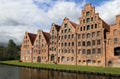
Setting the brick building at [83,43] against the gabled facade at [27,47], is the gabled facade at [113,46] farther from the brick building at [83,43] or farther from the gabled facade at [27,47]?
the gabled facade at [27,47]

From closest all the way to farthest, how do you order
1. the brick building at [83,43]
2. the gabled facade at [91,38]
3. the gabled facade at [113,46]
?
the gabled facade at [113,46] < the brick building at [83,43] < the gabled facade at [91,38]

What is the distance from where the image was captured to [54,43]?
7556 cm

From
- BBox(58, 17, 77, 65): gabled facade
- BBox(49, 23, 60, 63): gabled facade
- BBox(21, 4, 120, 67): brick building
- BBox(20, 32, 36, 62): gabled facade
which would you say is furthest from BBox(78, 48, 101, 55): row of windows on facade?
BBox(20, 32, 36, 62): gabled facade

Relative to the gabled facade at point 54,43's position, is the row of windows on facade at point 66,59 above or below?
below

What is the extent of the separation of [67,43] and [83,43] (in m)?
7.44

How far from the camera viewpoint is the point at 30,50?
8812cm

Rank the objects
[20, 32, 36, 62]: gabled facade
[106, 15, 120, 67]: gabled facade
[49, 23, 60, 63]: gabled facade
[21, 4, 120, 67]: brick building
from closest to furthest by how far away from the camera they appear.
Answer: [106, 15, 120, 67]: gabled facade → [21, 4, 120, 67]: brick building → [49, 23, 60, 63]: gabled facade → [20, 32, 36, 62]: gabled facade

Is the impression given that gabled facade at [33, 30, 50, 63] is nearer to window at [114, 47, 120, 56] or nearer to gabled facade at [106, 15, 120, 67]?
gabled facade at [106, 15, 120, 67]

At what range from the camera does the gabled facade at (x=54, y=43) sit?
74.4 meters

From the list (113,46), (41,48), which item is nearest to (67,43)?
(41,48)

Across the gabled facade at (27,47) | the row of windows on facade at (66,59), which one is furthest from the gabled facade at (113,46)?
the gabled facade at (27,47)

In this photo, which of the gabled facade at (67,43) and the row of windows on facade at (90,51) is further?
the gabled facade at (67,43)

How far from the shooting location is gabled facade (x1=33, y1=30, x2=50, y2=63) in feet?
258

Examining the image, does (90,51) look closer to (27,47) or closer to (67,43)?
(67,43)
